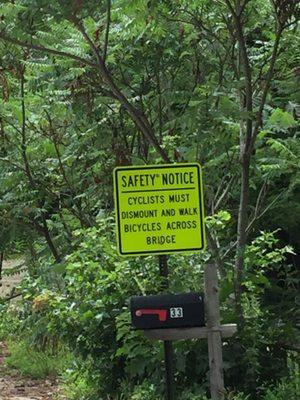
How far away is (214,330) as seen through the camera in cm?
477

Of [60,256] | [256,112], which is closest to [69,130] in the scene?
[60,256]

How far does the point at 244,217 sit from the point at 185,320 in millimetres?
1871

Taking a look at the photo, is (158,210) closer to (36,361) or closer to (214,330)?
(214,330)

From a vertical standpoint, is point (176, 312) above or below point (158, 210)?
below

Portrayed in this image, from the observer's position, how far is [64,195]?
844cm

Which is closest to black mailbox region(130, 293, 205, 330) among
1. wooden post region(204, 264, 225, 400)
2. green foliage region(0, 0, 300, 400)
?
wooden post region(204, 264, 225, 400)

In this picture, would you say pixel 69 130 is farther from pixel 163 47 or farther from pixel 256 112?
pixel 256 112

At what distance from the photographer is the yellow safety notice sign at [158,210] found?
472cm

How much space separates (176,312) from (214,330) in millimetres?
332

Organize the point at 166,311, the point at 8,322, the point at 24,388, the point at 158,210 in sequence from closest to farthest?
the point at 166,311 → the point at 158,210 → the point at 24,388 → the point at 8,322

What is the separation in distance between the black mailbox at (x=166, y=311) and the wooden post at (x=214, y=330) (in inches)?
6.6

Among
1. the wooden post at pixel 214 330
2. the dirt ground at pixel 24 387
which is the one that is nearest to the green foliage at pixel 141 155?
the dirt ground at pixel 24 387

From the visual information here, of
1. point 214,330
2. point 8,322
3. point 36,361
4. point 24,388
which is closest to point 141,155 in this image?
point 214,330

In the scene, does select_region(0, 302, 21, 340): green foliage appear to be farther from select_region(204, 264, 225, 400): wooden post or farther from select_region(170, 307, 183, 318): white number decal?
select_region(170, 307, 183, 318): white number decal
